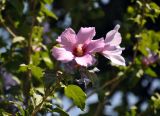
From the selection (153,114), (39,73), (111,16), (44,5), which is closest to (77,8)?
(44,5)

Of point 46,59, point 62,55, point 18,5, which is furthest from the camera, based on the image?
point 46,59

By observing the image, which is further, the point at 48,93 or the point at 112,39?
the point at 48,93

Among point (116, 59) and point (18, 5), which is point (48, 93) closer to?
point (116, 59)

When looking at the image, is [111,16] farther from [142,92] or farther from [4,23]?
[4,23]

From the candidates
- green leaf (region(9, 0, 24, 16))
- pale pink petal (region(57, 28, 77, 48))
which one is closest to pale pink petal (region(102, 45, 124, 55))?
pale pink petal (region(57, 28, 77, 48))

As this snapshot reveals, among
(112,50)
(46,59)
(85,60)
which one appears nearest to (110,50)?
(112,50)

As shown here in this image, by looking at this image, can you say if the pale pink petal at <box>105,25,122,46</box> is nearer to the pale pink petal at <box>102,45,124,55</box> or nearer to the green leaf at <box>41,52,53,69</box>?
the pale pink petal at <box>102,45,124,55</box>
